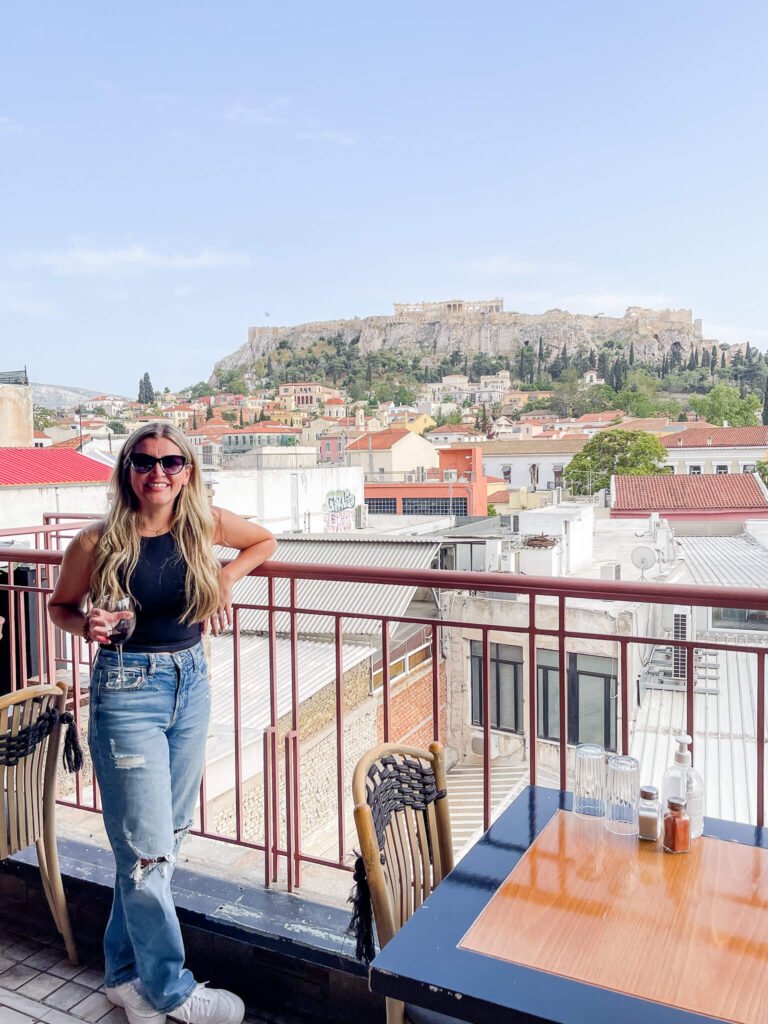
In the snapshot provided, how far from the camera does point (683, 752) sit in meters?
1.80

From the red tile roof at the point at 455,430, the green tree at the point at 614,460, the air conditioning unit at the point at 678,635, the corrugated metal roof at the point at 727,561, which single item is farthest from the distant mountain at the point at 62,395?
the air conditioning unit at the point at 678,635

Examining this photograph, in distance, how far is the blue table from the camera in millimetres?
1221

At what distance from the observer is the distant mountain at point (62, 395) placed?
133 m

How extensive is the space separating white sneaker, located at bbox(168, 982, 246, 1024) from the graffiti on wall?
3292 cm

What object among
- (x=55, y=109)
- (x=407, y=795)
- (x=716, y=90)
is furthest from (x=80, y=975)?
(x=716, y=90)

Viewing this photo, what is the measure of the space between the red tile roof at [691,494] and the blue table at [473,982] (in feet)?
134

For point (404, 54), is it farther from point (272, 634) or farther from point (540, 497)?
point (272, 634)

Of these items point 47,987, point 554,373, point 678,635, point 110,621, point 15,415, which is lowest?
point 678,635

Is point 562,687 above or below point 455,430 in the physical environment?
below

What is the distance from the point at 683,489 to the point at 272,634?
41.9 m

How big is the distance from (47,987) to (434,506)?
154 feet

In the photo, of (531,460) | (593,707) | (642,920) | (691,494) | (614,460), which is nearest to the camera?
(642,920)

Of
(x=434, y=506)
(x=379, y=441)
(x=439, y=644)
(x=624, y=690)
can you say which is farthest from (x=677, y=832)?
(x=379, y=441)

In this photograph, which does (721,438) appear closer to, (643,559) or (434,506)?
(434,506)
